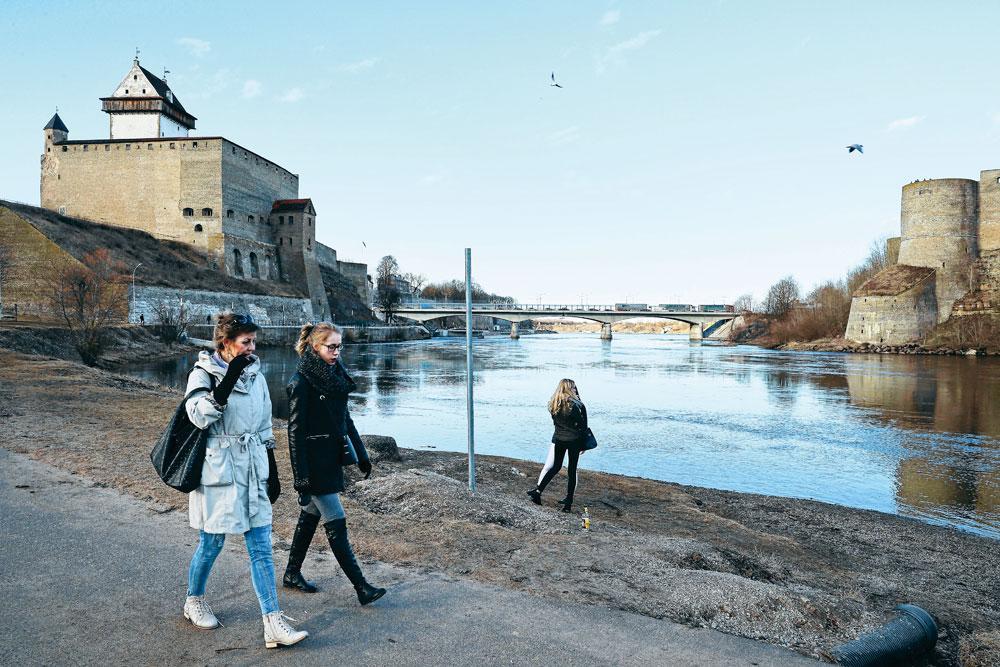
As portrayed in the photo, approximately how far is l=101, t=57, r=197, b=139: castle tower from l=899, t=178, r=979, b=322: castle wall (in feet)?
241

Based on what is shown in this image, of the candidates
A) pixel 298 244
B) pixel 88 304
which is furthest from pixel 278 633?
pixel 298 244

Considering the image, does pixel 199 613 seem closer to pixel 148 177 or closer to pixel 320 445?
pixel 320 445

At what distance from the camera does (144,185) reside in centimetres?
6172

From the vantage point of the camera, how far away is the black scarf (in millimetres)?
3766

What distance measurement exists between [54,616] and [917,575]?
6863 mm

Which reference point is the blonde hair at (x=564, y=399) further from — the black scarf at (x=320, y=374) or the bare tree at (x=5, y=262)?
the bare tree at (x=5, y=262)

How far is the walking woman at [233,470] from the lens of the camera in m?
3.11

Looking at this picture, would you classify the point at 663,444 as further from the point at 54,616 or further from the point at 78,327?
the point at 78,327

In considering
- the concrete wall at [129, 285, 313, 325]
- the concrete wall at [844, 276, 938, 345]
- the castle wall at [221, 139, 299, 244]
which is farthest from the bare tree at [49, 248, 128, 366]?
the concrete wall at [844, 276, 938, 345]

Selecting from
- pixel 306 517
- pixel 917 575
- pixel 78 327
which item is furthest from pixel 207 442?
pixel 78 327

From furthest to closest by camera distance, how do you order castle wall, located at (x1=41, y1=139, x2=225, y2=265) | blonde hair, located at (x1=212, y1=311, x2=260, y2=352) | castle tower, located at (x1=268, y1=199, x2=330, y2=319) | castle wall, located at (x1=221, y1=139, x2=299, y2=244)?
castle tower, located at (x1=268, y1=199, x2=330, y2=319)
castle wall, located at (x1=221, y1=139, x2=299, y2=244)
castle wall, located at (x1=41, y1=139, x2=225, y2=265)
blonde hair, located at (x1=212, y1=311, x2=260, y2=352)

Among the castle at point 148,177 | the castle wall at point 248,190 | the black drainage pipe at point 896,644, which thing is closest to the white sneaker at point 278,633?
the black drainage pipe at point 896,644

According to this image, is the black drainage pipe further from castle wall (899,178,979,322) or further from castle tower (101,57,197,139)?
castle tower (101,57,197,139)

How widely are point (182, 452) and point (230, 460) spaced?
0.81 ft
